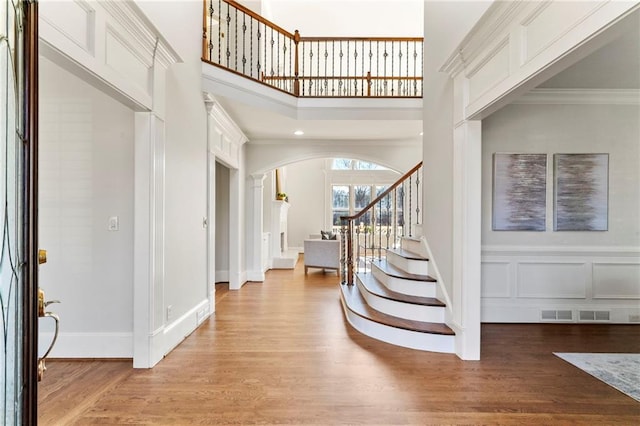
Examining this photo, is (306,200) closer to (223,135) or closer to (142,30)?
(223,135)

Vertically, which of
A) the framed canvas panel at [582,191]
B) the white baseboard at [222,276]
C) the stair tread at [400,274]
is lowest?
the white baseboard at [222,276]

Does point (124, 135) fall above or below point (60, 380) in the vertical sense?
above

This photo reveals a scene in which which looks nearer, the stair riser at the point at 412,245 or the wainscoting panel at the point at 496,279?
the wainscoting panel at the point at 496,279

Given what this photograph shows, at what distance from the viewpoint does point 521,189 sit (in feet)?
11.9

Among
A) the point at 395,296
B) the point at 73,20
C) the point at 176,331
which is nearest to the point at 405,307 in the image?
the point at 395,296

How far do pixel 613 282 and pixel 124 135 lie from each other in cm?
522

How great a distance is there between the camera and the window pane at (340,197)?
10906 mm

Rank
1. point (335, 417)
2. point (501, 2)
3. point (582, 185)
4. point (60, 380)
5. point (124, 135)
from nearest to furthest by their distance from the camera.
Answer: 1. point (335, 417)
2. point (501, 2)
3. point (60, 380)
4. point (124, 135)
5. point (582, 185)

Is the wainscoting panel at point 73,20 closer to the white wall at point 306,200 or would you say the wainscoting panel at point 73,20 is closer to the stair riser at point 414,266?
the stair riser at point 414,266

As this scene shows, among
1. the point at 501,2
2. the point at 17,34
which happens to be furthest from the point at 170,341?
the point at 501,2

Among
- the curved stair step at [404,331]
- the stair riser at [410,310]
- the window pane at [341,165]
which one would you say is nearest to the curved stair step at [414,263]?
the stair riser at [410,310]

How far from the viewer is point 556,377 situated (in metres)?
2.40

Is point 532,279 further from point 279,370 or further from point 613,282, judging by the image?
point 279,370

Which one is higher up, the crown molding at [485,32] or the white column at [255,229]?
the crown molding at [485,32]
